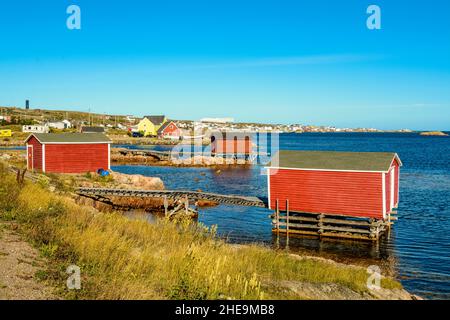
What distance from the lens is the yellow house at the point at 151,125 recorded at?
129925 mm

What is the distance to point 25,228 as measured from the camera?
11.6 metres

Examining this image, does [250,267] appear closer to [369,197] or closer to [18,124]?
[369,197]

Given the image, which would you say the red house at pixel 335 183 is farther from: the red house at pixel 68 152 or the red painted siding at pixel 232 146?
the red painted siding at pixel 232 146

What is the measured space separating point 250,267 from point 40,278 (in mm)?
5090

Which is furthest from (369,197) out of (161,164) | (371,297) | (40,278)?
(161,164)

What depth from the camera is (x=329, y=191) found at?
25.4 m

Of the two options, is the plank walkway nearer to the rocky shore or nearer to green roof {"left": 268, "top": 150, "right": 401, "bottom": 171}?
green roof {"left": 268, "top": 150, "right": 401, "bottom": 171}

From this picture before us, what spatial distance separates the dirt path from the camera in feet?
24.6

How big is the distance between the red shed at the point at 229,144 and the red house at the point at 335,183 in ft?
169

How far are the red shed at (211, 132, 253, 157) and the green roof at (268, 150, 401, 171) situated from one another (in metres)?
51.3

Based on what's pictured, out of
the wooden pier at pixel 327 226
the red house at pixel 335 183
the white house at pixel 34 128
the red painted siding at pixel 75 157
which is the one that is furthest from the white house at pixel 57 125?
the wooden pier at pixel 327 226

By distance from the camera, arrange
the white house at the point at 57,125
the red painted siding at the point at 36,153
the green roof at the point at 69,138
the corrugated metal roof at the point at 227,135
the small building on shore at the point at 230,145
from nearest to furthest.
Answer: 1. the red painted siding at the point at 36,153
2. the green roof at the point at 69,138
3. the small building on shore at the point at 230,145
4. the corrugated metal roof at the point at 227,135
5. the white house at the point at 57,125

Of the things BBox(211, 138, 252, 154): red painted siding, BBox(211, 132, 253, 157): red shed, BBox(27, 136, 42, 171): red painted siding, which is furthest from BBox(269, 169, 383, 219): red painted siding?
BBox(211, 138, 252, 154): red painted siding

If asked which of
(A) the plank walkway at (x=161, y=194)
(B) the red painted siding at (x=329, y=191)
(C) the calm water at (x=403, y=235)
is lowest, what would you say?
(C) the calm water at (x=403, y=235)
